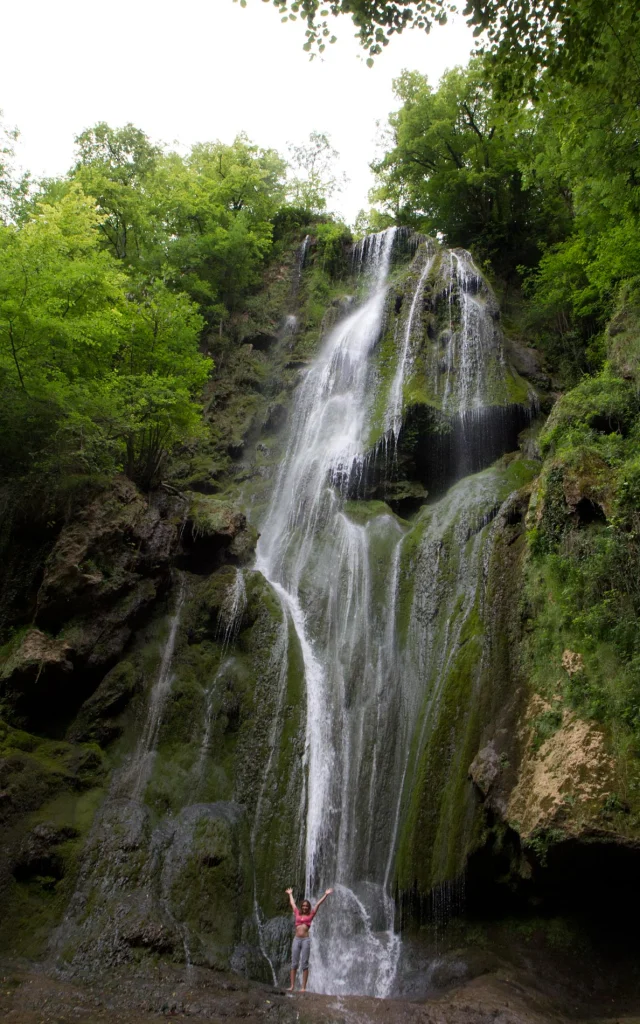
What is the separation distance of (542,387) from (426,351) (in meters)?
3.35

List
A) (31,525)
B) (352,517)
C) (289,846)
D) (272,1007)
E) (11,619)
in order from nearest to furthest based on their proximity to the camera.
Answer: (272,1007) < (289,846) < (11,619) < (31,525) < (352,517)

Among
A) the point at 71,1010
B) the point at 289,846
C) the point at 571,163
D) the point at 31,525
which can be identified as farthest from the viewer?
the point at 31,525

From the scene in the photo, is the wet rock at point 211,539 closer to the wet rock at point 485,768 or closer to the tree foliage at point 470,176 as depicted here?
the wet rock at point 485,768

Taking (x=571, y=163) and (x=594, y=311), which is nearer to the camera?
(x=571, y=163)

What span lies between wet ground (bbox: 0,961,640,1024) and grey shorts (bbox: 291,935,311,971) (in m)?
0.45

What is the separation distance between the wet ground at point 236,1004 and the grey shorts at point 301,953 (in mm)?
447

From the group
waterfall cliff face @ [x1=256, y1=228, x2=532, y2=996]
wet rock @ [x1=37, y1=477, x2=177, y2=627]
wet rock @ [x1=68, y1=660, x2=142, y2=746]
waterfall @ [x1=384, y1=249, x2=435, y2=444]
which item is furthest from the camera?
waterfall @ [x1=384, y1=249, x2=435, y2=444]

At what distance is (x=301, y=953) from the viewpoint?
24.0 feet

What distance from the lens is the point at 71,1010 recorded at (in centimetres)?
576

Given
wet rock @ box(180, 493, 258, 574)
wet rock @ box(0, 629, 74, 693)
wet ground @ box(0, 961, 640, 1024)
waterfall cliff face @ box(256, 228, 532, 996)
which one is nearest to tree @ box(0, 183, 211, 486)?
wet rock @ box(180, 493, 258, 574)

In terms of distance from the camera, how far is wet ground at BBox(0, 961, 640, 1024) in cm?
582

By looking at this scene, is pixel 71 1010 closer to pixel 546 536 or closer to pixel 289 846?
pixel 289 846

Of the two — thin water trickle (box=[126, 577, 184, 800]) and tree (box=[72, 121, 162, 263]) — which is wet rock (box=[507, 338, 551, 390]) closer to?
thin water trickle (box=[126, 577, 184, 800])

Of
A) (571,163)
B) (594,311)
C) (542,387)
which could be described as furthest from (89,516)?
(594,311)
